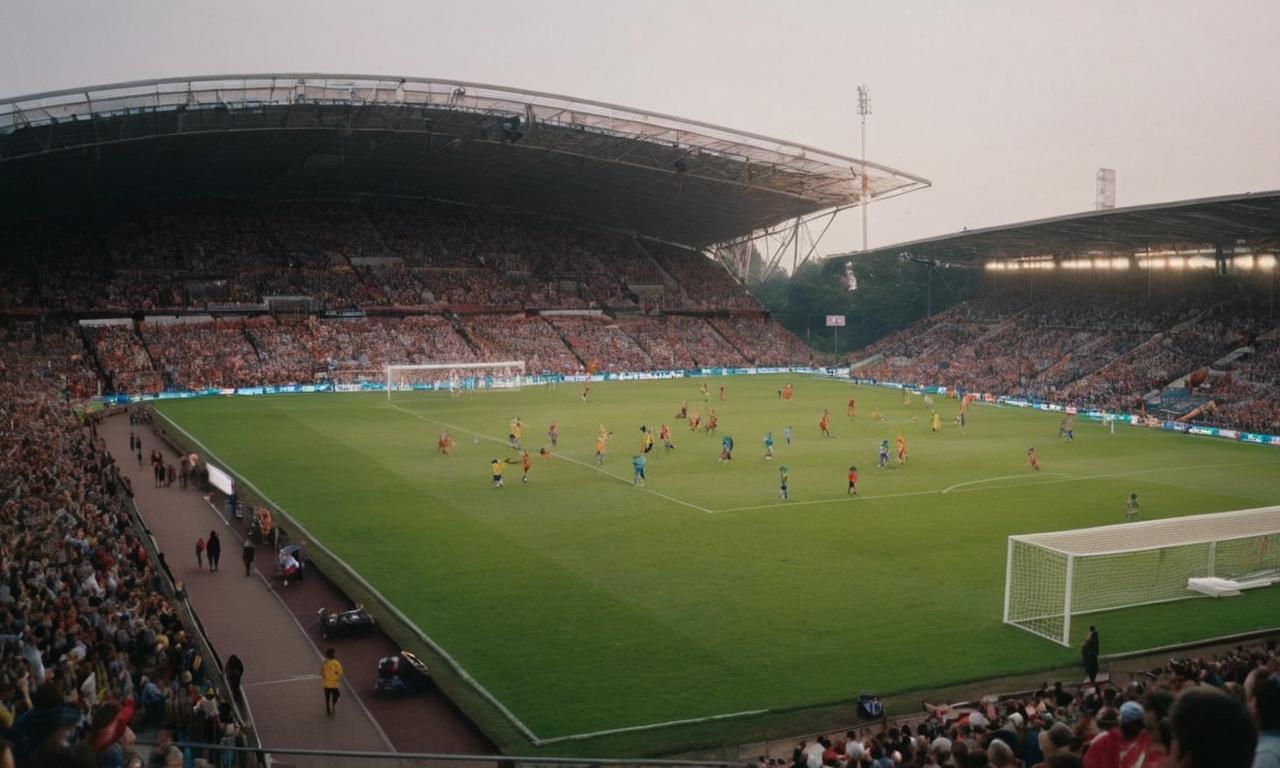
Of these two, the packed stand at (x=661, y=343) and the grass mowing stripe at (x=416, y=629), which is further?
the packed stand at (x=661, y=343)

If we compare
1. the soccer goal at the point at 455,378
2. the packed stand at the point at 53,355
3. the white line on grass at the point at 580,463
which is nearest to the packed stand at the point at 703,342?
the soccer goal at the point at 455,378

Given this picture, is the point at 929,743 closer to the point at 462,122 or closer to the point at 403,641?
the point at 403,641

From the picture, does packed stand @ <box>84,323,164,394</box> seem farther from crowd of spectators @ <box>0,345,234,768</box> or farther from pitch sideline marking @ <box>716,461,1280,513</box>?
pitch sideline marking @ <box>716,461,1280,513</box>

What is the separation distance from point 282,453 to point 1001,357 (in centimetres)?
5422

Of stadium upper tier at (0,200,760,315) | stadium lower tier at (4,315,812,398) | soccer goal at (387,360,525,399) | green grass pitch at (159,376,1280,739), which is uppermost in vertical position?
stadium upper tier at (0,200,760,315)

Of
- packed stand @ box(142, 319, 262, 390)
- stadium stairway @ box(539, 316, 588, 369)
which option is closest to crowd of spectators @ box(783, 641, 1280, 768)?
packed stand @ box(142, 319, 262, 390)

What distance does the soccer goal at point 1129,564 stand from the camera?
20.0 m

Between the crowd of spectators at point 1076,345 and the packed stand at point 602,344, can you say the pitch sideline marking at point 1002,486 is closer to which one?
the crowd of spectators at point 1076,345

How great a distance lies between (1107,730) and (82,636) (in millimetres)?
13124

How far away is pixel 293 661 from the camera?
1773 centimetres

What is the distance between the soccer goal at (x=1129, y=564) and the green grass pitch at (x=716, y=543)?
25.3 inches

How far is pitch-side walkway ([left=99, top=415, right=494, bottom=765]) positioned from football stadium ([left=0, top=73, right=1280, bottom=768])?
0.11 meters

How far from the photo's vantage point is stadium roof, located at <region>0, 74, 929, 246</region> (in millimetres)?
54000

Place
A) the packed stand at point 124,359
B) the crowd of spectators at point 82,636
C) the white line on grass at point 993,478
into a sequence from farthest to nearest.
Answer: the packed stand at point 124,359, the white line on grass at point 993,478, the crowd of spectators at point 82,636
